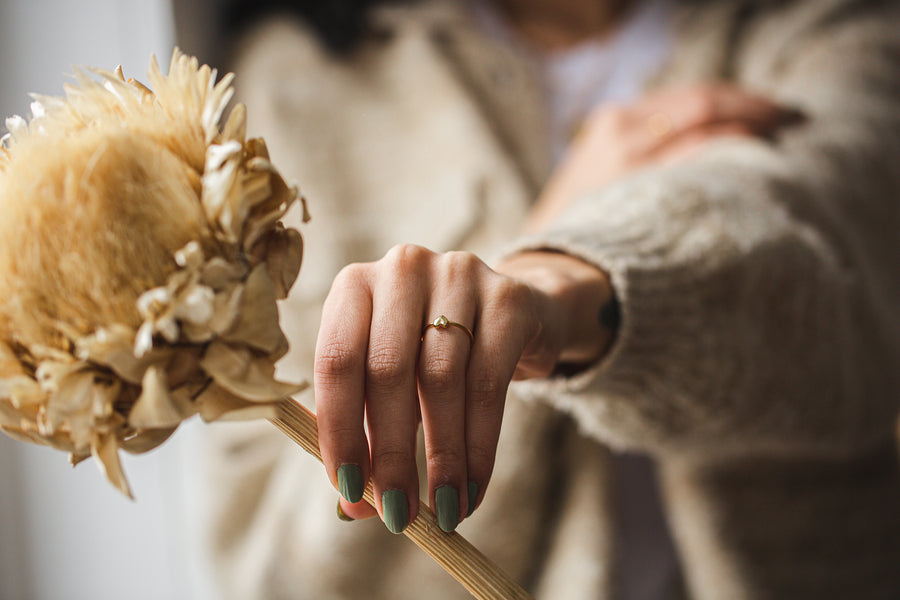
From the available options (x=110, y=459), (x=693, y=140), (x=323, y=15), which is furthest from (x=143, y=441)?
(x=323, y=15)

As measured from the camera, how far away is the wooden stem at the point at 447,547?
0.17 m

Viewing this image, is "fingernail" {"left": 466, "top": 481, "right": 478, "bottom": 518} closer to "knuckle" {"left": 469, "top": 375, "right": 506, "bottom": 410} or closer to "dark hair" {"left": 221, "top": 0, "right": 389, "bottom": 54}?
"knuckle" {"left": 469, "top": 375, "right": 506, "bottom": 410}

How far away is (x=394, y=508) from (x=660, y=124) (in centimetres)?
50

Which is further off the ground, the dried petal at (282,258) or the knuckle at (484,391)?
the dried petal at (282,258)

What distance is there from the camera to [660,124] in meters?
0.58

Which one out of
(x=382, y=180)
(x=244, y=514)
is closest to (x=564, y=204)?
(x=382, y=180)

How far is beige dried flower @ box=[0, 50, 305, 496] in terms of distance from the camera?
5.3 inches

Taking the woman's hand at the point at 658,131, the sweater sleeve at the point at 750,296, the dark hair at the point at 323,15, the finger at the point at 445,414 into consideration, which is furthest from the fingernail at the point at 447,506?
the dark hair at the point at 323,15

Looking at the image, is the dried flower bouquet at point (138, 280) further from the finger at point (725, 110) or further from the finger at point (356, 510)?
the finger at point (725, 110)

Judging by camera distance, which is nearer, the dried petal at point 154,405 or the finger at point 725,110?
the dried petal at point 154,405

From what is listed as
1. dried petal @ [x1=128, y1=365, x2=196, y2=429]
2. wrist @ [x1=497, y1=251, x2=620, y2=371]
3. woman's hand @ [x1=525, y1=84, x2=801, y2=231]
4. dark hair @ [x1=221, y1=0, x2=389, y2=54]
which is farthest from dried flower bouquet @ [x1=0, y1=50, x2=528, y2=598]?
dark hair @ [x1=221, y1=0, x2=389, y2=54]

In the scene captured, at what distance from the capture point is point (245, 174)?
0.15 m

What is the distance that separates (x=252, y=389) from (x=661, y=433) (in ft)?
0.89

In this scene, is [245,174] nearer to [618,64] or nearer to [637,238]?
[637,238]
